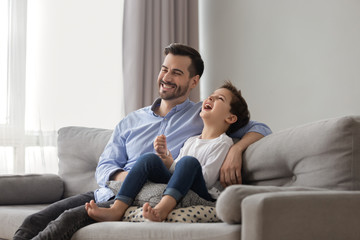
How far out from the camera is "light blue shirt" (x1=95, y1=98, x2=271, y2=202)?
2.32 metres

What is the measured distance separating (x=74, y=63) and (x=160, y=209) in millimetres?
2259

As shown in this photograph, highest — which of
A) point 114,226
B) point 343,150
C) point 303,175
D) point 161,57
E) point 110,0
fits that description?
point 110,0

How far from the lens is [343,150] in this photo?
162cm

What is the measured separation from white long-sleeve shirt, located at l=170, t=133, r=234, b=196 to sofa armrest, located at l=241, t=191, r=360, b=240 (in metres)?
0.67

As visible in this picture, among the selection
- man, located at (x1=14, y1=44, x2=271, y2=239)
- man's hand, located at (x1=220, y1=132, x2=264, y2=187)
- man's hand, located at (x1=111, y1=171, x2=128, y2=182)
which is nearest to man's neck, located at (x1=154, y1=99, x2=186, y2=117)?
man, located at (x1=14, y1=44, x2=271, y2=239)

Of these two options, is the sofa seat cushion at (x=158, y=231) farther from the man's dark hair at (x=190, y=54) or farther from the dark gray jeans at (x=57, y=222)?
the man's dark hair at (x=190, y=54)

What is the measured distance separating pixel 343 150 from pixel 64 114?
7.93ft

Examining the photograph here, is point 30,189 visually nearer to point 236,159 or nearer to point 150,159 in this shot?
point 150,159

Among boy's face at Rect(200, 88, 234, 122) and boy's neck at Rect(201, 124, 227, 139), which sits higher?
boy's face at Rect(200, 88, 234, 122)

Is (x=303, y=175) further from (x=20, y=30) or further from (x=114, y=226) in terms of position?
(x=20, y=30)

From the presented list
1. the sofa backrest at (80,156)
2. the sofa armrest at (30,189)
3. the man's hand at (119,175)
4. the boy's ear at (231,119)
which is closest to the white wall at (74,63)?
the sofa backrest at (80,156)


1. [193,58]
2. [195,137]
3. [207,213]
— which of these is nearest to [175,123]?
[195,137]

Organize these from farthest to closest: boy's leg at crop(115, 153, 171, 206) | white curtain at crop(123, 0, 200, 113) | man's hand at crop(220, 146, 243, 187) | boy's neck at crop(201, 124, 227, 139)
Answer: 1. white curtain at crop(123, 0, 200, 113)
2. boy's neck at crop(201, 124, 227, 139)
3. man's hand at crop(220, 146, 243, 187)
4. boy's leg at crop(115, 153, 171, 206)

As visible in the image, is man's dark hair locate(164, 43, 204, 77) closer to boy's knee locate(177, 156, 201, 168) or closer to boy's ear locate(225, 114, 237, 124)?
boy's ear locate(225, 114, 237, 124)
